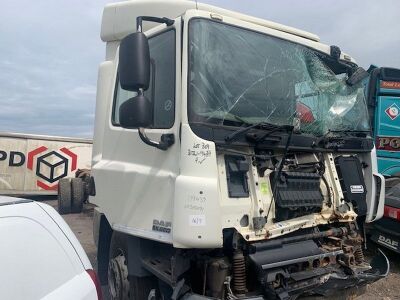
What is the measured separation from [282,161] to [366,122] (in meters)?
1.51

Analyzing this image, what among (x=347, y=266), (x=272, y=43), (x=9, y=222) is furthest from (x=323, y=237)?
(x=9, y=222)

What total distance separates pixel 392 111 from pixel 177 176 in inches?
228

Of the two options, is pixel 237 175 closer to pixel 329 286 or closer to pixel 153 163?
pixel 153 163

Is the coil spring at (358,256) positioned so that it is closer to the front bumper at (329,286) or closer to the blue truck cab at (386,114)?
the front bumper at (329,286)

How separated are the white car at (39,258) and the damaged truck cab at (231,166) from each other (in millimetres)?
745

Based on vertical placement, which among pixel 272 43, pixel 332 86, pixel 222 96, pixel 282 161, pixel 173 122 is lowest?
pixel 282 161

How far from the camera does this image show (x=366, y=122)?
4.34m

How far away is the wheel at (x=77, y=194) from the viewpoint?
5.68 meters

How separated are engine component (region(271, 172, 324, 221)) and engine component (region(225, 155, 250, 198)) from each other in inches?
10.9

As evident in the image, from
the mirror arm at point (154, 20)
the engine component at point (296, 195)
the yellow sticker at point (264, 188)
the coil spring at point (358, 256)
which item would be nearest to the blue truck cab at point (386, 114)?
the coil spring at point (358, 256)

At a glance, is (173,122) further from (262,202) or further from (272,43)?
(272,43)

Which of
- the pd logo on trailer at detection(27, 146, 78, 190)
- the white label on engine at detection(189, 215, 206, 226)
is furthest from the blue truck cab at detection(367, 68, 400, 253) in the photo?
the pd logo on trailer at detection(27, 146, 78, 190)

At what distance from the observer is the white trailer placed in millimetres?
11383

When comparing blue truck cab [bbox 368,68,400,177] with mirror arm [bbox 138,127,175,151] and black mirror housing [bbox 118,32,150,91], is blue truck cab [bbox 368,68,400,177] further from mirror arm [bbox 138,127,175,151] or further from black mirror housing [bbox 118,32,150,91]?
black mirror housing [bbox 118,32,150,91]
